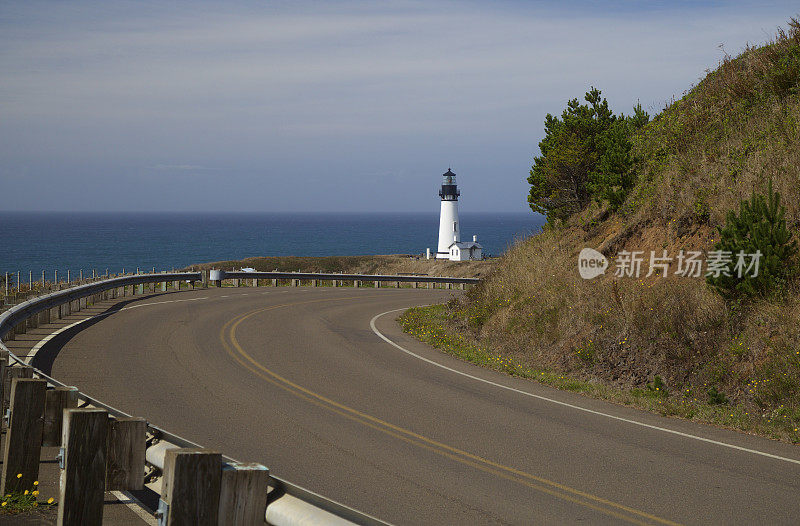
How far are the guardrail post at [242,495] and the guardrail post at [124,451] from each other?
4.49 feet

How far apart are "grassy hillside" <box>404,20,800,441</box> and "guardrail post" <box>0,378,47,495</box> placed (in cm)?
956

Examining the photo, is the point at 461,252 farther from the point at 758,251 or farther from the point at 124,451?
the point at 124,451

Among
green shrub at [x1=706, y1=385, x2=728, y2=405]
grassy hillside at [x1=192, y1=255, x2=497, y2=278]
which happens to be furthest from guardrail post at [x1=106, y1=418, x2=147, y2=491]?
grassy hillside at [x1=192, y1=255, x2=497, y2=278]

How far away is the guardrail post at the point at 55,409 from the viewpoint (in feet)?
21.7

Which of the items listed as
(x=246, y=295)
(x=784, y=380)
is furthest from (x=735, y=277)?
(x=246, y=295)

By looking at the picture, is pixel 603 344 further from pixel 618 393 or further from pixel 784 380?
pixel 784 380

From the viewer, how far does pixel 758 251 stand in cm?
1418

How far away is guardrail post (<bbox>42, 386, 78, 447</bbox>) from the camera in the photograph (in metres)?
6.61

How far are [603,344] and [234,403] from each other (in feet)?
25.3

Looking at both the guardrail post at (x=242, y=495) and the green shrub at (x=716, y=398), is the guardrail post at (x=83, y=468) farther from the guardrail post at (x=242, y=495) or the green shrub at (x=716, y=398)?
the green shrub at (x=716, y=398)

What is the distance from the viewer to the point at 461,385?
591 inches

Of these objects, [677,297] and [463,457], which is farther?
[677,297]

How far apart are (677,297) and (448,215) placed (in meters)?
87.0

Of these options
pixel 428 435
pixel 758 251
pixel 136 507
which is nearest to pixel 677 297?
pixel 758 251
